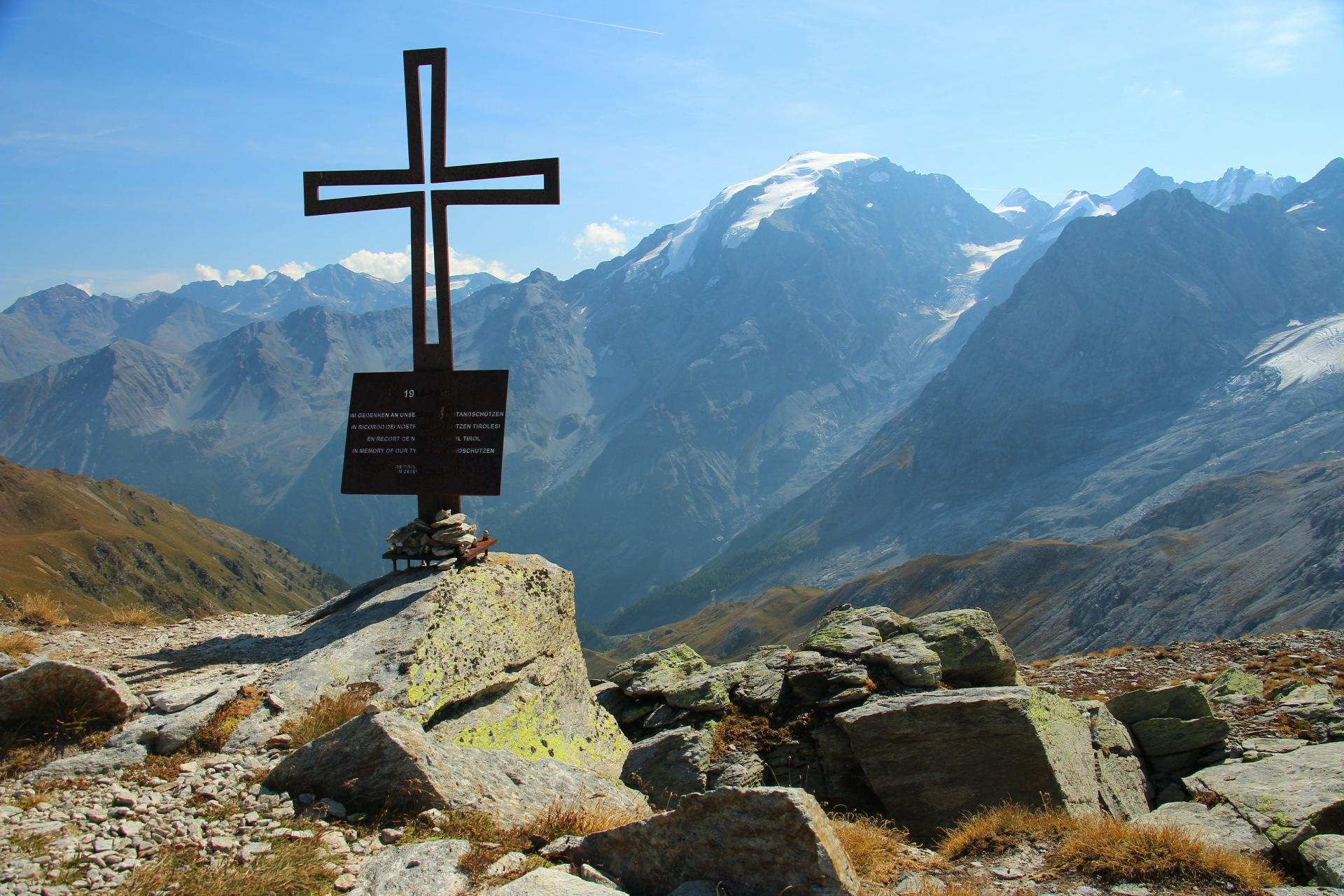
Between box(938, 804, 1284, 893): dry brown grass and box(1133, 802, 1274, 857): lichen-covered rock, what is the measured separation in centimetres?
47

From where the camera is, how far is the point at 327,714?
902 centimetres

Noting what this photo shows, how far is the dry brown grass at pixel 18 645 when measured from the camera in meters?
11.0

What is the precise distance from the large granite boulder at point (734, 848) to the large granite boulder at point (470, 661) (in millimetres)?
3138

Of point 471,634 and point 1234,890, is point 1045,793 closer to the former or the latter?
point 1234,890

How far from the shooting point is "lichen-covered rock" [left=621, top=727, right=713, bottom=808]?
1153cm

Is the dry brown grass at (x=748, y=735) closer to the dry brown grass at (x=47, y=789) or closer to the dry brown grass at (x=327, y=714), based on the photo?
the dry brown grass at (x=327, y=714)

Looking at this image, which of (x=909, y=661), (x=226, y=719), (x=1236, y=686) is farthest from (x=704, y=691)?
(x=1236, y=686)

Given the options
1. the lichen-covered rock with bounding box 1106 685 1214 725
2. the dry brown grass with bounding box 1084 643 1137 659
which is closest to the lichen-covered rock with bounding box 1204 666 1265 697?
the lichen-covered rock with bounding box 1106 685 1214 725

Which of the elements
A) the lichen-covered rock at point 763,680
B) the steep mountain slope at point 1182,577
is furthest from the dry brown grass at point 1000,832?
the steep mountain slope at point 1182,577

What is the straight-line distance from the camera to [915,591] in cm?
18575

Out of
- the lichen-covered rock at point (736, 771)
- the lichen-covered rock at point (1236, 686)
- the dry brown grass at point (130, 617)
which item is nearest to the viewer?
the lichen-covered rock at point (736, 771)

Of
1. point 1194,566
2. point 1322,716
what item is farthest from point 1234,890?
point 1194,566

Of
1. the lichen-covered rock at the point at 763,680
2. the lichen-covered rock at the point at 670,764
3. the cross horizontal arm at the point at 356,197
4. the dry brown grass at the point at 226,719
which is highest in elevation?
the cross horizontal arm at the point at 356,197

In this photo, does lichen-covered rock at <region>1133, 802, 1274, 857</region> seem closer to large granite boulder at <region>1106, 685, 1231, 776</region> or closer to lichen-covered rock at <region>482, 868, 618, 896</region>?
large granite boulder at <region>1106, 685, 1231, 776</region>
